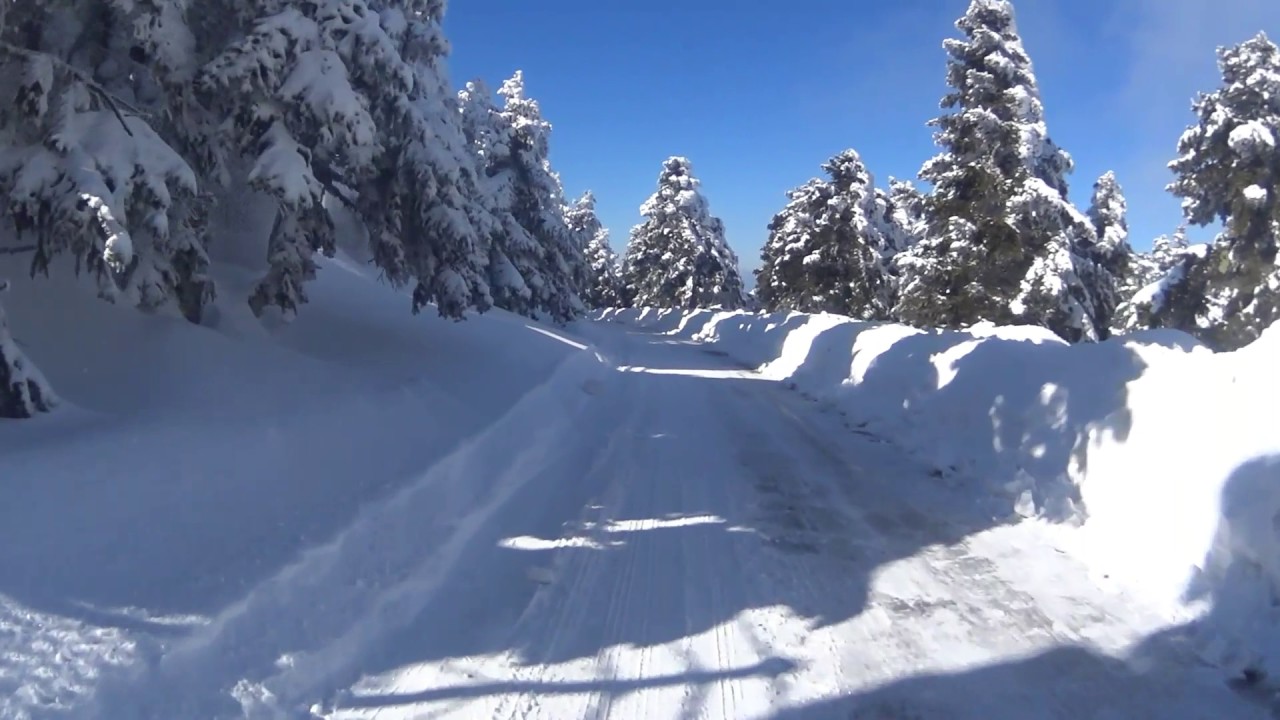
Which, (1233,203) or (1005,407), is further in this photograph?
(1233,203)

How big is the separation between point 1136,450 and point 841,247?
111ft

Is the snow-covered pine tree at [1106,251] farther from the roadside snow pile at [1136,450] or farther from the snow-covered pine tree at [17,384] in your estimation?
the snow-covered pine tree at [17,384]

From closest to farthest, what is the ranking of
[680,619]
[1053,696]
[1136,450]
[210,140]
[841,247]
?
[1053,696] < [680,619] < [1136,450] < [210,140] < [841,247]

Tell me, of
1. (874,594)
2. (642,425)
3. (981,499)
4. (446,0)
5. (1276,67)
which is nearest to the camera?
(874,594)

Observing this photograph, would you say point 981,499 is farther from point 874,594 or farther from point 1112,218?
point 1112,218

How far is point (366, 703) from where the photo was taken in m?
4.15

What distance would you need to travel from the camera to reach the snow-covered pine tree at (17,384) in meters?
6.18

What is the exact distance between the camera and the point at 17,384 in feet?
20.6

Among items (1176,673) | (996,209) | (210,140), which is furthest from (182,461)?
(996,209)

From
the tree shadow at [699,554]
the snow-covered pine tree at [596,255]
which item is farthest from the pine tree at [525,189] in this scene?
the snow-covered pine tree at [596,255]

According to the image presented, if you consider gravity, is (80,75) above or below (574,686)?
above

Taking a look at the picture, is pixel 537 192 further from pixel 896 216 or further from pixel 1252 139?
pixel 896 216

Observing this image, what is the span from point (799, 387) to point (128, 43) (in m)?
13.1

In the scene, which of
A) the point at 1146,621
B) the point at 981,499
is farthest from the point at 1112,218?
the point at 1146,621
